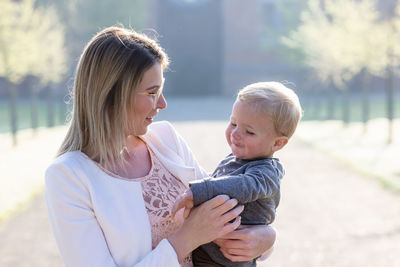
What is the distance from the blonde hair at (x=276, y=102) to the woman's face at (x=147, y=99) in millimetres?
361

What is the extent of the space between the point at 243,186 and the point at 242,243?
22 cm

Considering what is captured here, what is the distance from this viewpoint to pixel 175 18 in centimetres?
3847

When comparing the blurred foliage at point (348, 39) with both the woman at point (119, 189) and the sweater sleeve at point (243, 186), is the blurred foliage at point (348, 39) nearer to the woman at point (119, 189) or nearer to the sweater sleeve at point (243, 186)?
the sweater sleeve at point (243, 186)

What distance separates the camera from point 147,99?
1.93m

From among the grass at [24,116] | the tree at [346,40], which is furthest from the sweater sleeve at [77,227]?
the grass at [24,116]

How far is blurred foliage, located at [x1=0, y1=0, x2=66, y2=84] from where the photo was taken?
14.1 m

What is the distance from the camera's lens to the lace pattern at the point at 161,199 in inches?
76.0

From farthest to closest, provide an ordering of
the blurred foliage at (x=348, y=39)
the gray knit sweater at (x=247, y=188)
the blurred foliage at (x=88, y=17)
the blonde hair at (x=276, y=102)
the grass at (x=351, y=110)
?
the blurred foliage at (x=88, y=17) → the grass at (x=351, y=110) → the blurred foliage at (x=348, y=39) → the blonde hair at (x=276, y=102) → the gray knit sweater at (x=247, y=188)

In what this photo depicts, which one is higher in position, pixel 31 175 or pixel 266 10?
pixel 266 10

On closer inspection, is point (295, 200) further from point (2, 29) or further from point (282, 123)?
point (2, 29)

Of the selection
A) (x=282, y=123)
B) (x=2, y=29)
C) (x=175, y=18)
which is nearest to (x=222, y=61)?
(x=175, y=18)

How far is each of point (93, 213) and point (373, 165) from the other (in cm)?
1050

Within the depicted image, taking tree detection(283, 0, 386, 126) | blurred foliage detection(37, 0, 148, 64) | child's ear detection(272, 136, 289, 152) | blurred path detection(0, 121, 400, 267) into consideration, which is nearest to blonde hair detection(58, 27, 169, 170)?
child's ear detection(272, 136, 289, 152)

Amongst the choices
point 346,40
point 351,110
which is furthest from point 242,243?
point 351,110
